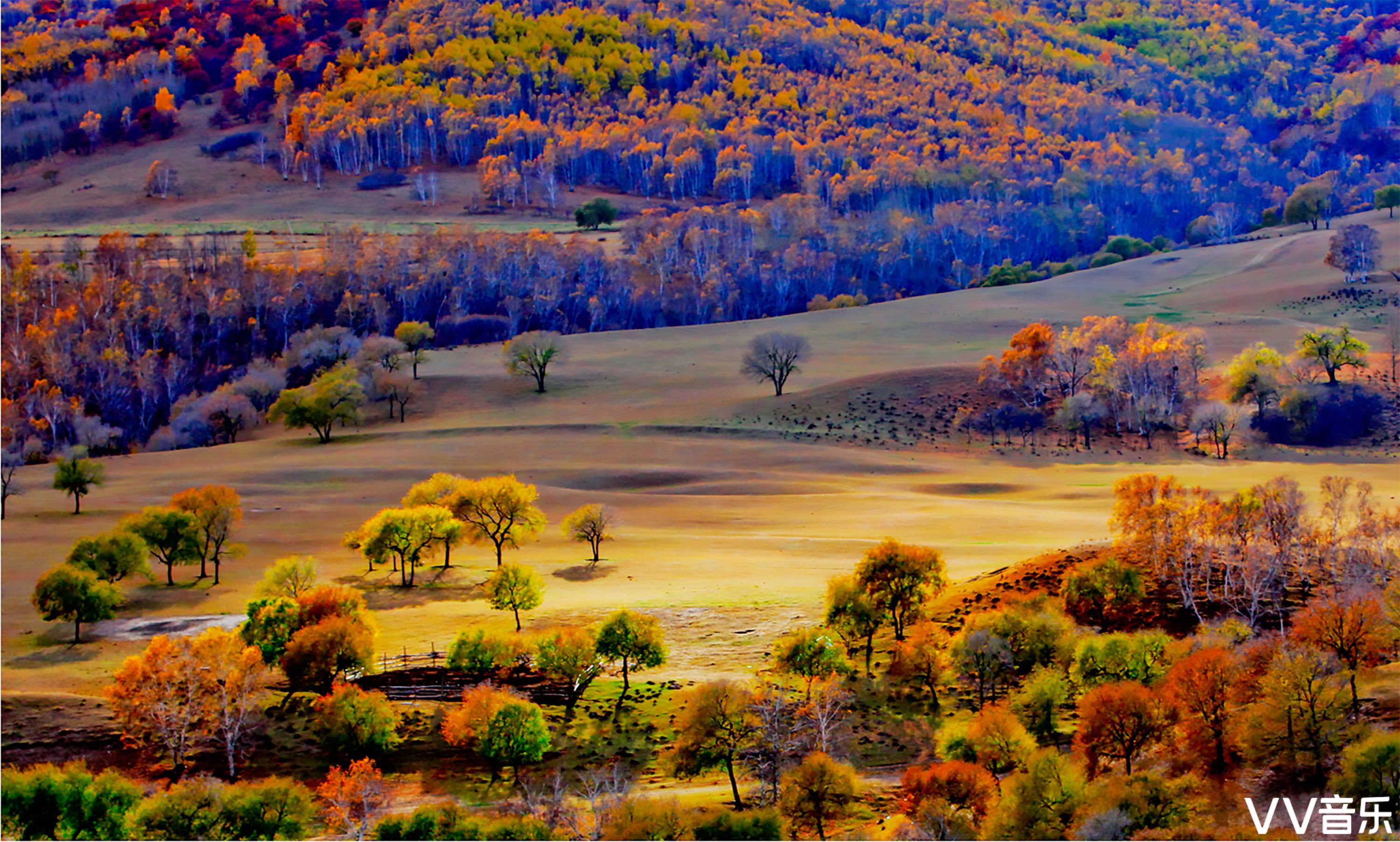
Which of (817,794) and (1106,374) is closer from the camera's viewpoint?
(817,794)

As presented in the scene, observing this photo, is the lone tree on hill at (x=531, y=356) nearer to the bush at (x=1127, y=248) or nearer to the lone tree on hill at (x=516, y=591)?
the lone tree on hill at (x=516, y=591)

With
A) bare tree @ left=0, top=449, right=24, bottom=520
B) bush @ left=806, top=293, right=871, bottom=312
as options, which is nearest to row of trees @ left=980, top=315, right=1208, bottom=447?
bush @ left=806, top=293, right=871, bottom=312

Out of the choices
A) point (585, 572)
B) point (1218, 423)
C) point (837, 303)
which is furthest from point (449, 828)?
point (837, 303)

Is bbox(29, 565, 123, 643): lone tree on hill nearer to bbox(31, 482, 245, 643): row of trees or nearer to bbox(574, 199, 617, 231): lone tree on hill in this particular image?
bbox(31, 482, 245, 643): row of trees

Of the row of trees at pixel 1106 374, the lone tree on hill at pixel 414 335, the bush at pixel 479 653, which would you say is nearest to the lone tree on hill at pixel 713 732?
the bush at pixel 479 653

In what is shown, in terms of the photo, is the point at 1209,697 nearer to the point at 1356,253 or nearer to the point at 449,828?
the point at 449,828
